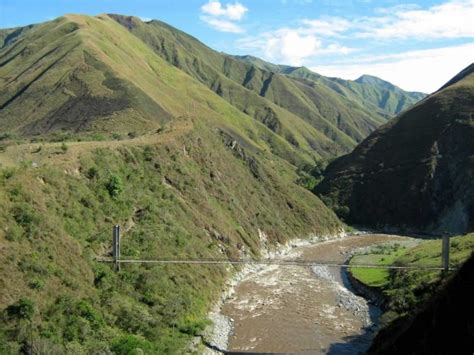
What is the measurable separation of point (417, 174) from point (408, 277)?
50.5 m

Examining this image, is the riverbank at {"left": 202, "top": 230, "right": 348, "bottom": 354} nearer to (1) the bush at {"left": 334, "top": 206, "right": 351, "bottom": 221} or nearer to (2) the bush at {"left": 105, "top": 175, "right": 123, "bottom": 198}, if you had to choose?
(2) the bush at {"left": 105, "top": 175, "right": 123, "bottom": 198}

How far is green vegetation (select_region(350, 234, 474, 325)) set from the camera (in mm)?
27000

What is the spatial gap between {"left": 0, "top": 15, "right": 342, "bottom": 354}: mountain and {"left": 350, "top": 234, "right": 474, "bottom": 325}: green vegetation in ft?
34.3

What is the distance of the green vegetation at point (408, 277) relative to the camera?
88.6ft

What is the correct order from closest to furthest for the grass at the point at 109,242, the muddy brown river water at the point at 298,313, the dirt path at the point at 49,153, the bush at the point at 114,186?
1. the grass at the point at 109,242
2. the muddy brown river water at the point at 298,313
3. the dirt path at the point at 49,153
4. the bush at the point at 114,186

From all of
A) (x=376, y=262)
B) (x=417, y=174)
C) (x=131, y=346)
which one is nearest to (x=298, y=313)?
(x=131, y=346)

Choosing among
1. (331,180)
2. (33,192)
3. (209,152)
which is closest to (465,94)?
(331,180)

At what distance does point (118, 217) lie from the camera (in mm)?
30484

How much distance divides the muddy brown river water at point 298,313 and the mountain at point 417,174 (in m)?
34.3

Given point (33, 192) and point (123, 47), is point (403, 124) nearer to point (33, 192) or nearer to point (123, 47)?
point (123, 47)

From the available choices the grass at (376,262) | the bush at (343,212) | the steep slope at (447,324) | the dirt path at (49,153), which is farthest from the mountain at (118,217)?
the steep slope at (447,324)

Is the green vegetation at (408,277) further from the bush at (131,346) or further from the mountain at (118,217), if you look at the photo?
the bush at (131,346)

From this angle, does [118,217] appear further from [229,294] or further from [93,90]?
[93,90]

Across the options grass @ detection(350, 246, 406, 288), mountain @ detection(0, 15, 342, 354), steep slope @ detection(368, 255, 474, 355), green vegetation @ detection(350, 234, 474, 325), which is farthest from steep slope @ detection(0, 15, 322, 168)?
steep slope @ detection(368, 255, 474, 355)
